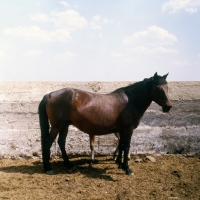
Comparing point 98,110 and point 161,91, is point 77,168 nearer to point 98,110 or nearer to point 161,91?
point 98,110

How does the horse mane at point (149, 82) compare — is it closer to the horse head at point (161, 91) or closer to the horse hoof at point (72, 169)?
the horse head at point (161, 91)

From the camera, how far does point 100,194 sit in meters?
3.96

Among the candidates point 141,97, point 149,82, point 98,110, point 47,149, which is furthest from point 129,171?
point 149,82

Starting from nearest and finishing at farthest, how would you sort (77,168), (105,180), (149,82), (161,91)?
(105,180), (161,91), (149,82), (77,168)

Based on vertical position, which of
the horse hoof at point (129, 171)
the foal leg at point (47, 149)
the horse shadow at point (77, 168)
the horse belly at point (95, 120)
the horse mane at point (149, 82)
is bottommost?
the horse shadow at point (77, 168)

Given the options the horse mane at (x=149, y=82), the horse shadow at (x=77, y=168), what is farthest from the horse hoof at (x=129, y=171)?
the horse mane at (x=149, y=82)

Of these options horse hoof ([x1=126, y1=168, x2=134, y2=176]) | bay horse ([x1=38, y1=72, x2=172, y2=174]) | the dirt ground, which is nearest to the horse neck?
bay horse ([x1=38, y1=72, x2=172, y2=174])

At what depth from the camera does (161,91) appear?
494 centimetres

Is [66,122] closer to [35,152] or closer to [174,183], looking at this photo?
[35,152]

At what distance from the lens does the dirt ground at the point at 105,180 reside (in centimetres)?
393

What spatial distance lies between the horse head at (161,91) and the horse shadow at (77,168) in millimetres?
1737

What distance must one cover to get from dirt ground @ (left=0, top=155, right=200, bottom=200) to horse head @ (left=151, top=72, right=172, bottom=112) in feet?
4.56

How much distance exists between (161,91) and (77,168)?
246 cm

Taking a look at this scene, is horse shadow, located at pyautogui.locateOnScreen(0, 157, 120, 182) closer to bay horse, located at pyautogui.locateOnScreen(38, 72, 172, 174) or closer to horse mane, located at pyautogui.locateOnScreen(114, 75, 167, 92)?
bay horse, located at pyautogui.locateOnScreen(38, 72, 172, 174)
